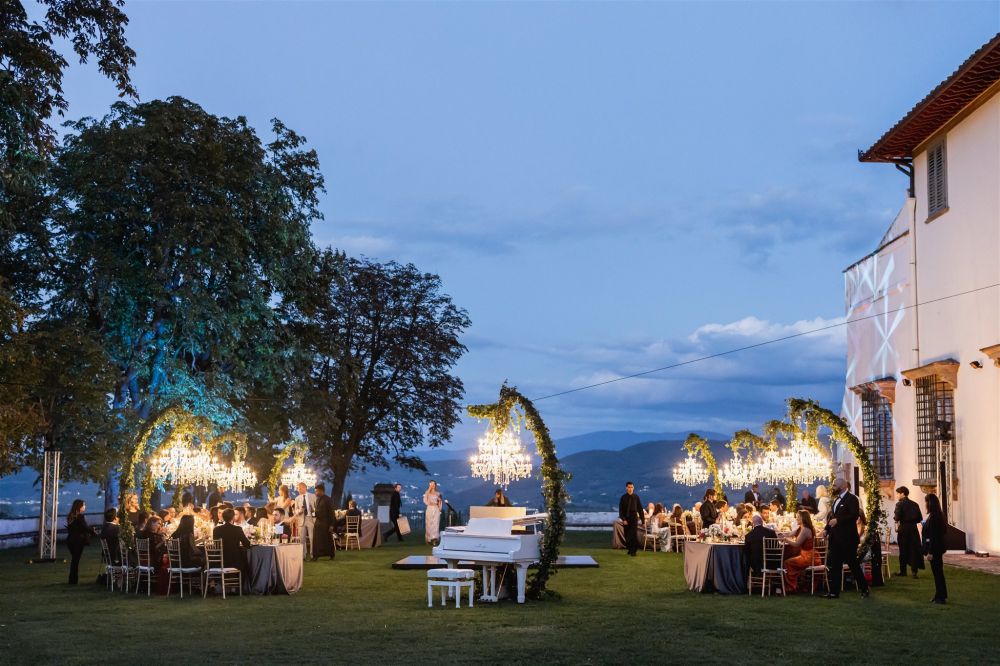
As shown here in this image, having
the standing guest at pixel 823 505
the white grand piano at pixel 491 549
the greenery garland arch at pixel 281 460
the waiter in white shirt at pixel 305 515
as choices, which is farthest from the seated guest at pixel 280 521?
the standing guest at pixel 823 505

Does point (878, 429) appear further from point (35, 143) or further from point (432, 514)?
point (35, 143)

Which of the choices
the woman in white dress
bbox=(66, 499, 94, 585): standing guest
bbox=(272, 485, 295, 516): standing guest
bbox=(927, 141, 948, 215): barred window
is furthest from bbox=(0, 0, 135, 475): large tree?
bbox=(927, 141, 948, 215): barred window

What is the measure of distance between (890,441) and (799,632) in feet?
55.2

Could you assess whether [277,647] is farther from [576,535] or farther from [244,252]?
[576,535]

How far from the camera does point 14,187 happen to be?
16.0m

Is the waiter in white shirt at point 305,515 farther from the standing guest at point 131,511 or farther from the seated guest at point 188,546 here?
the seated guest at point 188,546

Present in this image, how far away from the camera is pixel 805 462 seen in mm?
22203

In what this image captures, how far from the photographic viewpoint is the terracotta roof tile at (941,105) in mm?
20844

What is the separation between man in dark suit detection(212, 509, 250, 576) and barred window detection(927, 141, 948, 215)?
56.3 feet

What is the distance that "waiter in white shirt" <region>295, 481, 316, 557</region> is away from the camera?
24.9m

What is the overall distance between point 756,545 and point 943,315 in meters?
10.8

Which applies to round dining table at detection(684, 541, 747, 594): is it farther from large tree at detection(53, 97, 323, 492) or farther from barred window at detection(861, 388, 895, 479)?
large tree at detection(53, 97, 323, 492)

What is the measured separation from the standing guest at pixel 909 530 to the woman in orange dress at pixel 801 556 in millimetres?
2534

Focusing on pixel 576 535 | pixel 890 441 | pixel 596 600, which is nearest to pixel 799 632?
pixel 596 600
